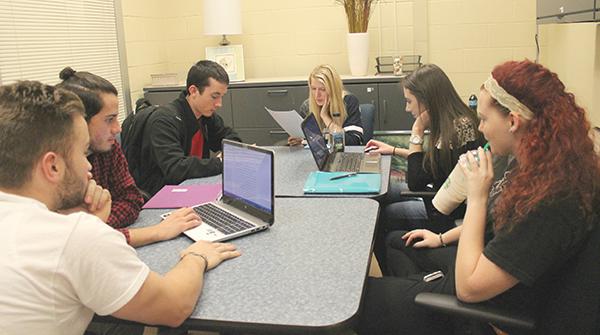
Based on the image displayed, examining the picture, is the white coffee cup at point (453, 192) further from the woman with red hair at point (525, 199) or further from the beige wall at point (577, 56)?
the beige wall at point (577, 56)

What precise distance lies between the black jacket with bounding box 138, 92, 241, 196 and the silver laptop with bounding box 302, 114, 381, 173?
0.44m

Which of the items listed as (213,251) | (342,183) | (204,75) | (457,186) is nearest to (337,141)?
(342,183)

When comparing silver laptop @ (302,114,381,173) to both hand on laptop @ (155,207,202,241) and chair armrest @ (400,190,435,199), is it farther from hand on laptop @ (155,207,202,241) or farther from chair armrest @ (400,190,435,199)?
hand on laptop @ (155,207,202,241)

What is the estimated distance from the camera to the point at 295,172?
254 cm

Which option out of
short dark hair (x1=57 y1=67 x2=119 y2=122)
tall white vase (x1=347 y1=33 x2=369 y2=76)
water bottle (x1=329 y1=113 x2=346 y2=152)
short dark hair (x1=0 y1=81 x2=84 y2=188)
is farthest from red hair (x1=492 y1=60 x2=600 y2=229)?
tall white vase (x1=347 y1=33 x2=369 y2=76)

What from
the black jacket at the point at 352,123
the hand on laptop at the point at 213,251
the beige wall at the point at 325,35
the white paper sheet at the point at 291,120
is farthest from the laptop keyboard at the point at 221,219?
the beige wall at the point at 325,35

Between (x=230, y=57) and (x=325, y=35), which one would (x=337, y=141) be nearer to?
(x=230, y=57)

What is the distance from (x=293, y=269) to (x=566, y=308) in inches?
26.5

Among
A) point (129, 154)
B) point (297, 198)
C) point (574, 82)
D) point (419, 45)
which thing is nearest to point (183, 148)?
point (129, 154)

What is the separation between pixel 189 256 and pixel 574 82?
3183mm

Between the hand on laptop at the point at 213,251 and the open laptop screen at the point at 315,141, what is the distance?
99 centimetres

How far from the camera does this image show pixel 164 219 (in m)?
1.85

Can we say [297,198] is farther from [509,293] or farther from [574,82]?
[574,82]

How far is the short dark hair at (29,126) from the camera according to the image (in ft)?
3.70
